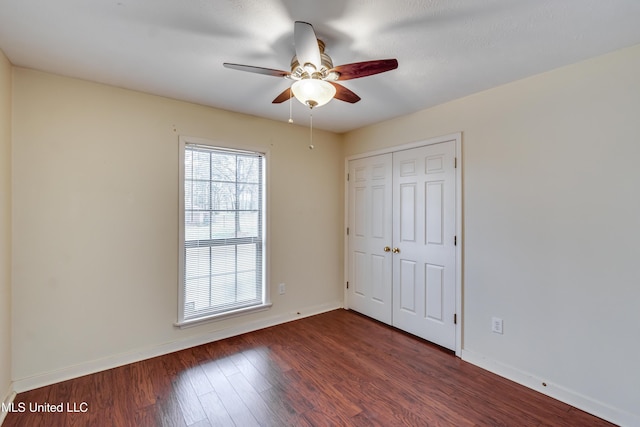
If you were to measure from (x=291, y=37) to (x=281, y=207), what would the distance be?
1.95 m

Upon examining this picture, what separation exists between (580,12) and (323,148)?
8.56ft

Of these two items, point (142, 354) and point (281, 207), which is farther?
point (281, 207)

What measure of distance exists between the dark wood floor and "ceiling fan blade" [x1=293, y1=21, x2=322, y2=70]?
213 centimetres

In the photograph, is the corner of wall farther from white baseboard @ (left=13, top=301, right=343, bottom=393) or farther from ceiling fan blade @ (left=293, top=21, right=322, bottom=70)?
ceiling fan blade @ (left=293, top=21, right=322, bottom=70)

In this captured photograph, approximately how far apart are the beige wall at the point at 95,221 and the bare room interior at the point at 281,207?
1cm

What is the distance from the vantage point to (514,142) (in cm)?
232

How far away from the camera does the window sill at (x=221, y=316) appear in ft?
9.05

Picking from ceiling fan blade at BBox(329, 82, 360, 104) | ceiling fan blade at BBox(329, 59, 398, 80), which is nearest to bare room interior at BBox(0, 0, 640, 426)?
ceiling fan blade at BBox(329, 59, 398, 80)

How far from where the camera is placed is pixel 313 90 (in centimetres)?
161

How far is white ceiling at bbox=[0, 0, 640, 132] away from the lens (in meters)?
1.46

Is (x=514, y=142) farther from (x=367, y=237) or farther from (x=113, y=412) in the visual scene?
(x=113, y=412)

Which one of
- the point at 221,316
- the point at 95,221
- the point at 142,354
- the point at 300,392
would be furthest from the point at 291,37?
the point at 142,354

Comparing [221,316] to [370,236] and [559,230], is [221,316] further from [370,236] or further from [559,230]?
[559,230]

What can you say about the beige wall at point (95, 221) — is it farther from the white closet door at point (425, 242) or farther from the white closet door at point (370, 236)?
the white closet door at point (425, 242)
